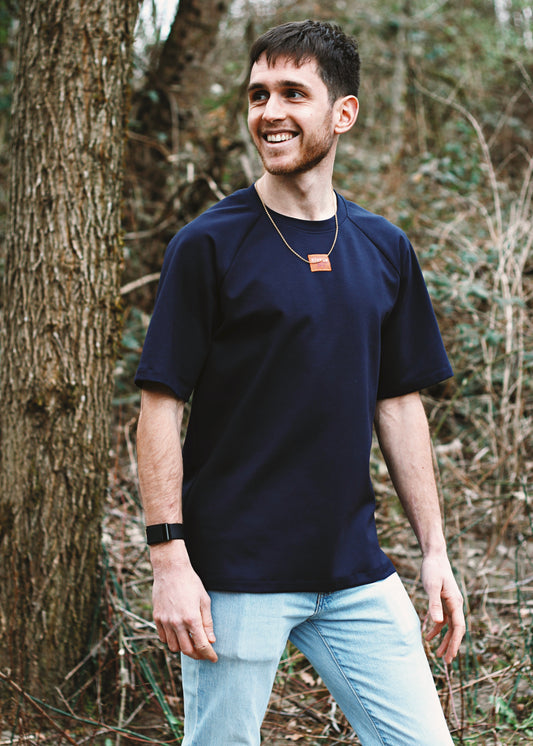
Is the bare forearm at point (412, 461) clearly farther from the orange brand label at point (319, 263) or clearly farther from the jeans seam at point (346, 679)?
the orange brand label at point (319, 263)

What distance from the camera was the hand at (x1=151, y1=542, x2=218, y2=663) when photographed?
1582 mm

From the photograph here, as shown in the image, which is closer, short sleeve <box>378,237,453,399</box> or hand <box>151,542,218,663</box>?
hand <box>151,542,218,663</box>

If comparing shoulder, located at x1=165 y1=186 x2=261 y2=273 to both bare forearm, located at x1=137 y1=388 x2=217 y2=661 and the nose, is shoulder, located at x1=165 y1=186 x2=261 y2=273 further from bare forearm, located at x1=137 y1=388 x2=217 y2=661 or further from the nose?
bare forearm, located at x1=137 y1=388 x2=217 y2=661

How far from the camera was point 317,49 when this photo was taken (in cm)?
184

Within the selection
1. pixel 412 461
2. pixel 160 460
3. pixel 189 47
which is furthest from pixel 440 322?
pixel 160 460

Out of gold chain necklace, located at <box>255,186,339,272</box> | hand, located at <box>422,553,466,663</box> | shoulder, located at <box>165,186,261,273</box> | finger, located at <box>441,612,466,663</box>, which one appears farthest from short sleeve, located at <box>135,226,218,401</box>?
finger, located at <box>441,612,466,663</box>

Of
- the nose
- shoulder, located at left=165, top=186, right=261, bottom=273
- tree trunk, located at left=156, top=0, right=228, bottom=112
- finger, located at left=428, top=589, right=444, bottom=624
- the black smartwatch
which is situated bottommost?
finger, located at left=428, top=589, right=444, bottom=624

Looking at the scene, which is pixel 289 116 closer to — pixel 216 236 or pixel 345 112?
pixel 345 112

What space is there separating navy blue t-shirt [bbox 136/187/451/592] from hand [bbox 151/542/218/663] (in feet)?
0.26

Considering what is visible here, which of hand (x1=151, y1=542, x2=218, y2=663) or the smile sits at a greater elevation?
the smile

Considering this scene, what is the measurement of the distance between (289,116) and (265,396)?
2.33ft

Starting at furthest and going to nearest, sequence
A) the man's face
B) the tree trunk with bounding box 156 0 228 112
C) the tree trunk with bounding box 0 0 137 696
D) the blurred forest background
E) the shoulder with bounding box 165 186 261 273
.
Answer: the tree trunk with bounding box 156 0 228 112 → the blurred forest background → the tree trunk with bounding box 0 0 137 696 → the man's face → the shoulder with bounding box 165 186 261 273

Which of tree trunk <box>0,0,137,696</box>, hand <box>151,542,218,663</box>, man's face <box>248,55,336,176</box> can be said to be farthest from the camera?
tree trunk <box>0,0,137,696</box>

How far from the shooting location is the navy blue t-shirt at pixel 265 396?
5.52 feet
